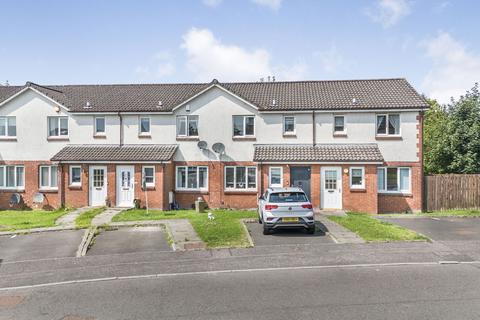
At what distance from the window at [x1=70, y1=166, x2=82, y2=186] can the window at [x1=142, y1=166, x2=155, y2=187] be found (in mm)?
3853

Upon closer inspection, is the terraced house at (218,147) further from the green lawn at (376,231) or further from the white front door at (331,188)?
the green lawn at (376,231)

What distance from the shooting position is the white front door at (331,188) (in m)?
23.1

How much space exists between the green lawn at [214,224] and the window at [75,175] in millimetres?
4368

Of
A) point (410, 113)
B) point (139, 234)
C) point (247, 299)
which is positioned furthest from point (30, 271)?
point (410, 113)

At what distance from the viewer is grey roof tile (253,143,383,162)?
2286cm

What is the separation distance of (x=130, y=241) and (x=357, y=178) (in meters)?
12.9

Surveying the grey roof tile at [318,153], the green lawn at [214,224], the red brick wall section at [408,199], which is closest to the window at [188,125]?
the grey roof tile at [318,153]

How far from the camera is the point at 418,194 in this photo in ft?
76.6

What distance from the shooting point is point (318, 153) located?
23562 mm

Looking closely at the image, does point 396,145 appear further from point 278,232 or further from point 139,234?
point 139,234

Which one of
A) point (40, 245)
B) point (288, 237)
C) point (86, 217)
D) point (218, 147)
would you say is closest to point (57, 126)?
point (86, 217)

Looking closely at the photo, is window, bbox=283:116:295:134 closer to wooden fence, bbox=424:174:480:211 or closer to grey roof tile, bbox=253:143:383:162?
grey roof tile, bbox=253:143:383:162

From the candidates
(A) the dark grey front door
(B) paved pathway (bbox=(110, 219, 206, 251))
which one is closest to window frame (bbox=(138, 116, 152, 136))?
(B) paved pathway (bbox=(110, 219, 206, 251))

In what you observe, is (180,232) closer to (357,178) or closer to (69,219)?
(69,219)
